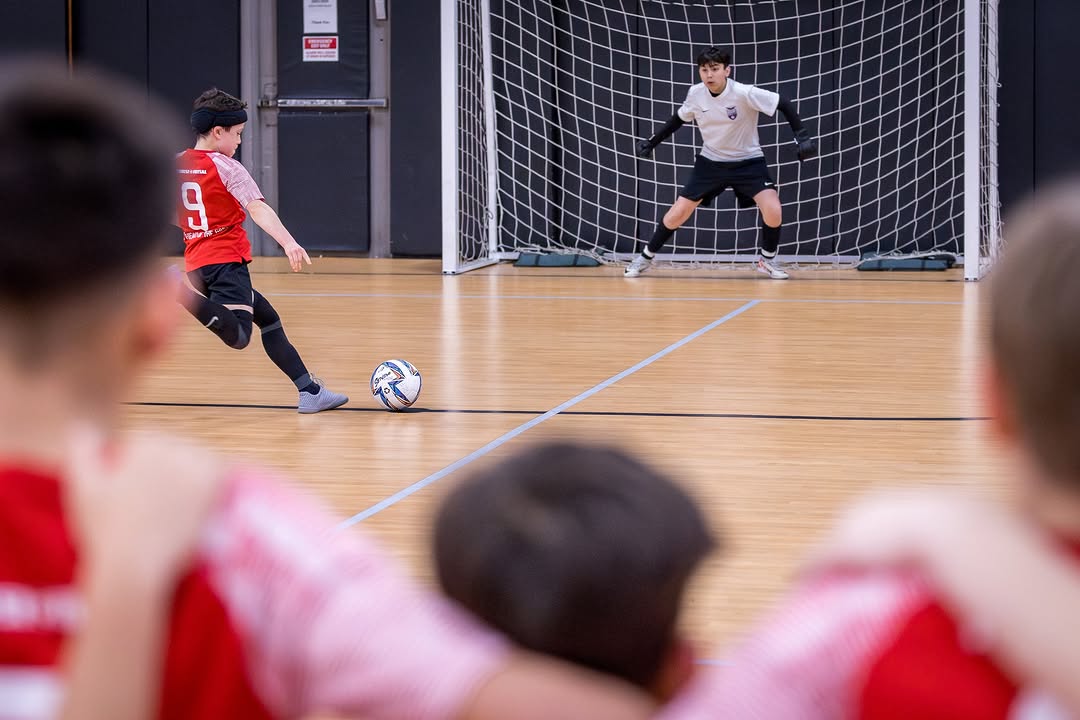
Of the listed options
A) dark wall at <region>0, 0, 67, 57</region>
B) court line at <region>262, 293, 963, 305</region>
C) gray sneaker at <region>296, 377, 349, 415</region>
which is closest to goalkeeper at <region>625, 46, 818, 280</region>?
court line at <region>262, 293, 963, 305</region>

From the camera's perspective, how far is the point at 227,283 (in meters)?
5.00

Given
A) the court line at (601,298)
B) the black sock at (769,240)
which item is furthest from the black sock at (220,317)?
the black sock at (769,240)

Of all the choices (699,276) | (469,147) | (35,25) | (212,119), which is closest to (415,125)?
(469,147)

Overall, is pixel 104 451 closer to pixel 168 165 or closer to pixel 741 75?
pixel 168 165

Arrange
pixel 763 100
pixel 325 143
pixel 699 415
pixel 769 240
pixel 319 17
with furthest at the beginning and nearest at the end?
pixel 325 143, pixel 319 17, pixel 769 240, pixel 763 100, pixel 699 415

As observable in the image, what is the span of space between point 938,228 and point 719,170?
2.22 meters

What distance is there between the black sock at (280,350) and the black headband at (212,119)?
0.63 metres

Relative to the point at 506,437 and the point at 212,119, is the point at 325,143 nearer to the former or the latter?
the point at 212,119

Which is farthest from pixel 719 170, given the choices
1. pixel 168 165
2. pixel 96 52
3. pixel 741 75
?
pixel 168 165

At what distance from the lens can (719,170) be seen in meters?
9.78

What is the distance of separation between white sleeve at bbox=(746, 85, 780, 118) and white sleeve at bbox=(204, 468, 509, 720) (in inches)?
358

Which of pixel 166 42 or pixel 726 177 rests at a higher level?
pixel 166 42

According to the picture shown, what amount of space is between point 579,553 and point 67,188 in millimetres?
305

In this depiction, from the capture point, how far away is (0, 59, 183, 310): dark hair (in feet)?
2.21
